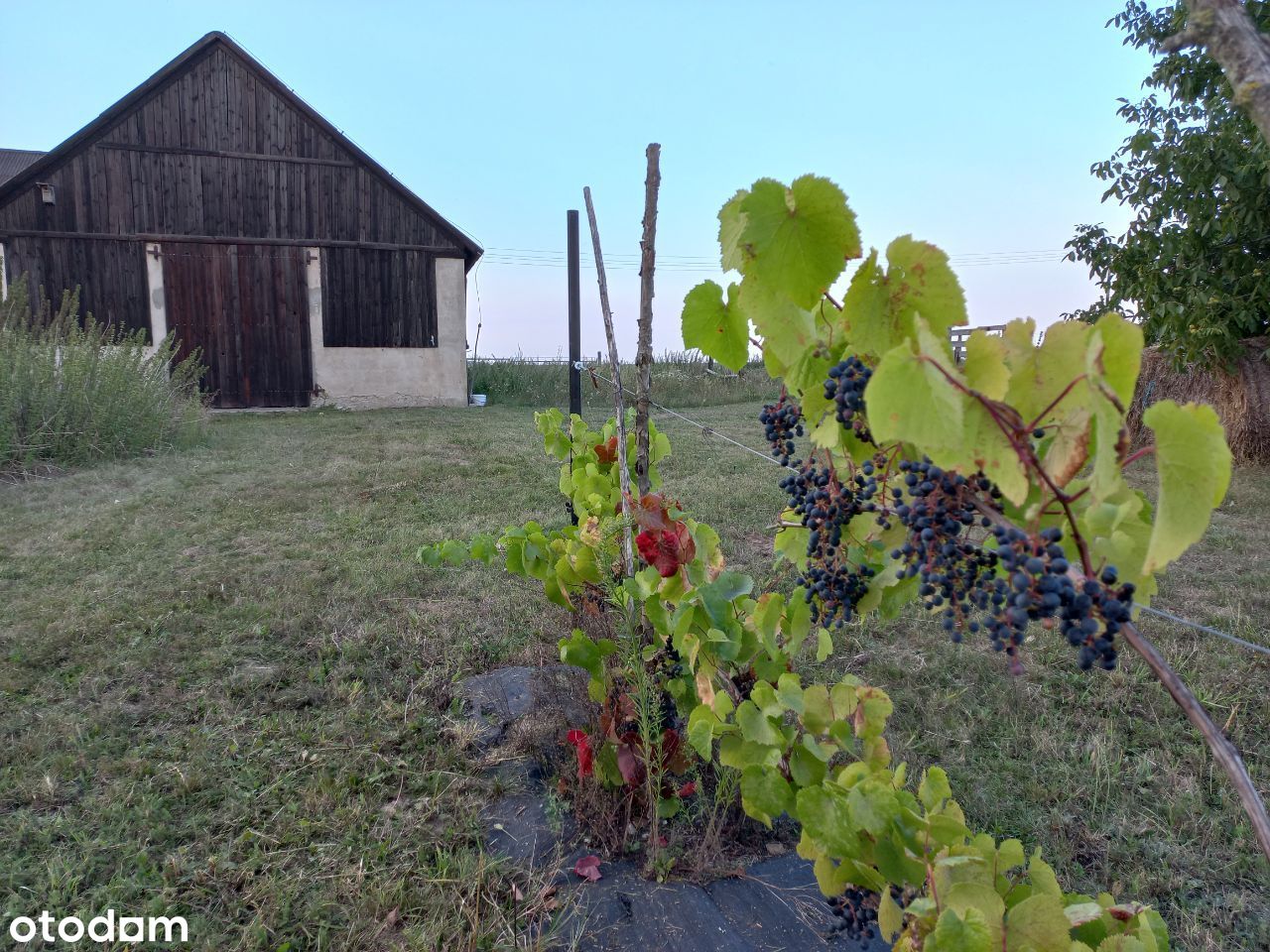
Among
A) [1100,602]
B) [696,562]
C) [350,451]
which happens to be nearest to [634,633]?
[696,562]

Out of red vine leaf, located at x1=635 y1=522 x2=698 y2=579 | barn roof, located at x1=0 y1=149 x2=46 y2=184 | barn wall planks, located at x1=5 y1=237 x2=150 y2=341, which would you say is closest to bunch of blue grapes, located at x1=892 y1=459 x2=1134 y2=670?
red vine leaf, located at x1=635 y1=522 x2=698 y2=579

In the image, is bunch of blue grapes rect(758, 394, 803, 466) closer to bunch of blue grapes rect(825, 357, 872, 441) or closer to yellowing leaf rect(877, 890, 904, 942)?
bunch of blue grapes rect(825, 357, 872, 441)

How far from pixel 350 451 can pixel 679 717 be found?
6.48m

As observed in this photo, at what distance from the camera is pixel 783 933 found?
5.64ft

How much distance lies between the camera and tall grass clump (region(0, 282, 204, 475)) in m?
6.41

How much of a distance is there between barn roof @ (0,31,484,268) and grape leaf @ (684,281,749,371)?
1252cm

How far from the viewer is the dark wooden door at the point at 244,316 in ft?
39.2

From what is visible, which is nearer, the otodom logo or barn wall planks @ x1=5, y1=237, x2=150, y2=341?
the otodom logo

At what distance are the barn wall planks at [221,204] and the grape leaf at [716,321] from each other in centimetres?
1250

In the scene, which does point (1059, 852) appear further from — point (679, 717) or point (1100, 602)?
point (1100, 602)

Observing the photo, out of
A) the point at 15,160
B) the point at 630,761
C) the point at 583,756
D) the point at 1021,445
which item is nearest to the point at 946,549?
the point at 1021,445

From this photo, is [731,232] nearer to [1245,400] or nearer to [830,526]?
[830,526]

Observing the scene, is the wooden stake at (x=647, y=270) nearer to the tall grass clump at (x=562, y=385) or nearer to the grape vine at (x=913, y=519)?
the grape vine at (x=913, y=519)

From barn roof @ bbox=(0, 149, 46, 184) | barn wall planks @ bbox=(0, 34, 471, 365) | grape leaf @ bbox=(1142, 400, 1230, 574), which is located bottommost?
grape leaf @ bbox=(1142, 400, 1230, 574)
